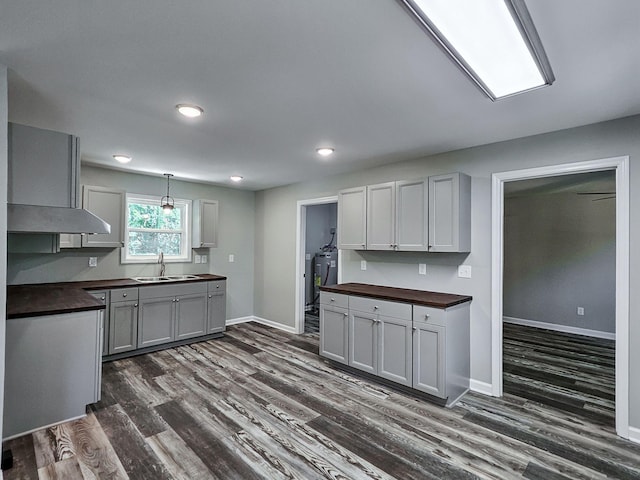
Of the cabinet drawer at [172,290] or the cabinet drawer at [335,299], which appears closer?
the cabinet drawer at [335,299]

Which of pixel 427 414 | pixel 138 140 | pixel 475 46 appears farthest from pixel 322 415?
pixel 138 140

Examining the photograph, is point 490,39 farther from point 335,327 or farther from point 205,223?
point 205,223

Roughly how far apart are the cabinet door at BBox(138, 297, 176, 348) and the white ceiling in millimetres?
2020

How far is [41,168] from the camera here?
224cm

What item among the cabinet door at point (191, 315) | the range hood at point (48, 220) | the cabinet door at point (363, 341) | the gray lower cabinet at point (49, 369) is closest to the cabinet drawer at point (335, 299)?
the cabinet door at point (363, 341)

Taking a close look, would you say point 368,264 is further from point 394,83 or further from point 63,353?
point 63,353

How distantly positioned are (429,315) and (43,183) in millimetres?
3140

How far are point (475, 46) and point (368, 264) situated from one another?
2.97m

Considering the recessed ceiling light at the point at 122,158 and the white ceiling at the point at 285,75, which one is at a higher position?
the white ceiling at the point at 285,75

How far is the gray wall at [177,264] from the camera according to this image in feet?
12.9

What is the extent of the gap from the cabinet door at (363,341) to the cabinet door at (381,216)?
80 centimetres

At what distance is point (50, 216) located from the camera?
7.30ft

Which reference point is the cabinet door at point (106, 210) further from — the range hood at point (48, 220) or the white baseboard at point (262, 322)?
the white baseboard at point (262, 322)

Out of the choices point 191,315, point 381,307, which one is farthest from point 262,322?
point 381,307
